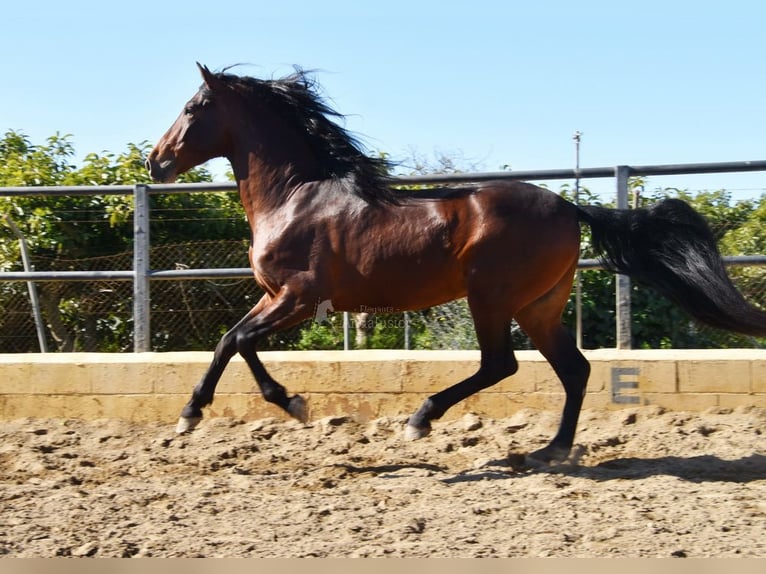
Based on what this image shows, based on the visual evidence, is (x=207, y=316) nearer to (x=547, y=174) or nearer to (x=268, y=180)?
(x=268, y=180)

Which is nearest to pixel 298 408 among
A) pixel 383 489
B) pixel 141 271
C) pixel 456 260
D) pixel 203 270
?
pixel 383 489

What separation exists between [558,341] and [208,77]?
2729 millimetres

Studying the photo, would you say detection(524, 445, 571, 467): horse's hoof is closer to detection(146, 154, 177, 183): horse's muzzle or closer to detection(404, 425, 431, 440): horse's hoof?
detection(404, 425, 431, 440): horse's hoof

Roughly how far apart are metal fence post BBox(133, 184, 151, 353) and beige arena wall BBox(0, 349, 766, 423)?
0.69ft

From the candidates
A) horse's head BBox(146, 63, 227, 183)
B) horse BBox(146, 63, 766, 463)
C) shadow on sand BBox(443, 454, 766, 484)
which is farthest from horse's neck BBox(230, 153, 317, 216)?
shadow on sand BBox(443, 454, 766, 484)

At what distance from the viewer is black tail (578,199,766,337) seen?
536 centimetres

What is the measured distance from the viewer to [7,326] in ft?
26.2

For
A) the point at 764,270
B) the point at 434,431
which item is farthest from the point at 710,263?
the point at 434,431

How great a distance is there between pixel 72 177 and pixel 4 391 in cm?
295

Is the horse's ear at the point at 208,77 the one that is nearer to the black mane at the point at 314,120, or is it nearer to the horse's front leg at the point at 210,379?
the black mane at the point at 314,120

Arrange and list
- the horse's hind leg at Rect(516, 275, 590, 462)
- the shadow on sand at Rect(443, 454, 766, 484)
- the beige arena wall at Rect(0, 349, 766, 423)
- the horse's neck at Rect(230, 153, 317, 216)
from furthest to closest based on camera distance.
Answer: the beige arena wall at Rect(0, 349, 766, 423), the horse's neck at Rect(230, 153, 317, 216), the horse's hind leg at Rect(516, 275, 590, 462), the shadow on sand at Rect(443, 454, 766, 484)

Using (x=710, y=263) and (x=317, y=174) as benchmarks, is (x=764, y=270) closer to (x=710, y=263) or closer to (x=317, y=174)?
(x=710, y=263)

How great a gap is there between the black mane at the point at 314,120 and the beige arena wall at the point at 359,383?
4.42 ft

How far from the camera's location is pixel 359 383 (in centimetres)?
628
